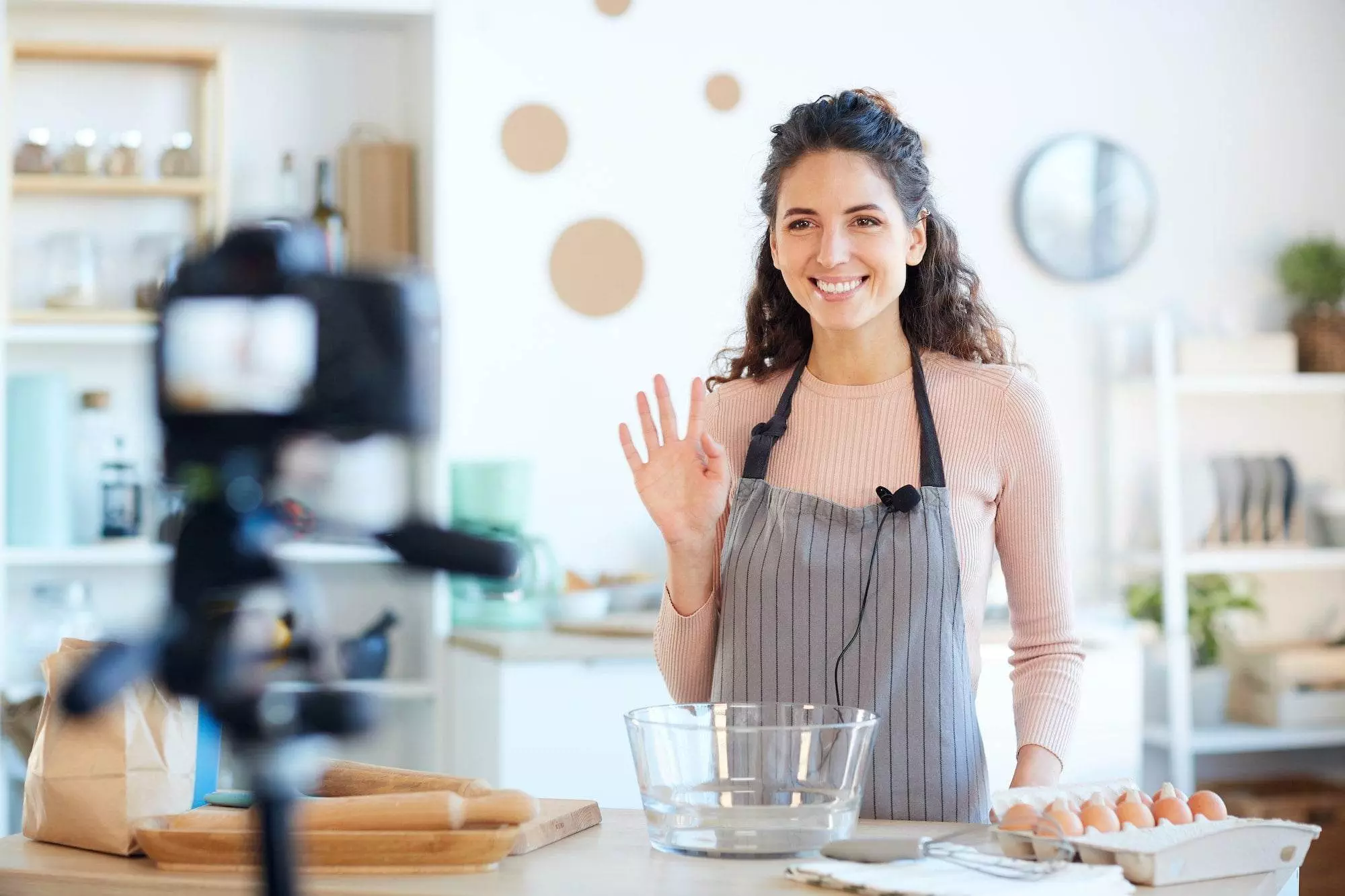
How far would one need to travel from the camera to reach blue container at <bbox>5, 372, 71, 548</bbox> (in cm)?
318

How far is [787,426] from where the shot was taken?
1.84 meters

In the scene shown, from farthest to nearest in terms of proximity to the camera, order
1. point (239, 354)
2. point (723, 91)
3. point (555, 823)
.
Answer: point (723, 91) < point (555, 823) < point (239, 354)

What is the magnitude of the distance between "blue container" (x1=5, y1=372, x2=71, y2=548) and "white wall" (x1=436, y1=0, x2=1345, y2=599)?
0.87m

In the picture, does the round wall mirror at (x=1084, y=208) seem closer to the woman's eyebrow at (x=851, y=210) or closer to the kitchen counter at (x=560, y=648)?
the kitchen counter at (x=560, y=648)

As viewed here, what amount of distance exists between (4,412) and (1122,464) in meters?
2.76

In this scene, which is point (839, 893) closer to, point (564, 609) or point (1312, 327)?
point (564, 609)

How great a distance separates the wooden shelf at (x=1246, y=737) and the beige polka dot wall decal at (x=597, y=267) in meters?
1.74

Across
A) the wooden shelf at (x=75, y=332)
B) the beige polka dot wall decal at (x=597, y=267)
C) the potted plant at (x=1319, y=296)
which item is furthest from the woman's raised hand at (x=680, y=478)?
the potted plant at (x=1319, y=296)

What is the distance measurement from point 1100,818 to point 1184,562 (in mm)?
2738

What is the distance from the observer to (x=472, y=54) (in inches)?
145

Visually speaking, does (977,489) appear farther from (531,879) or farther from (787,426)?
(531,879)

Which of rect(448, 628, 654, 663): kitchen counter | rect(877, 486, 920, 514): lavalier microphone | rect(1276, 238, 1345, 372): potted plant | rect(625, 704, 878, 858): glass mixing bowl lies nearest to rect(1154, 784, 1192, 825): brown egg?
rect(625, 704, 878, 858): glass mixing bowl

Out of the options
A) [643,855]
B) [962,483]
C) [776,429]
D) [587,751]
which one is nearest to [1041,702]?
[962,483]

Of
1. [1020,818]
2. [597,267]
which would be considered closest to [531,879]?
[1020,818]
